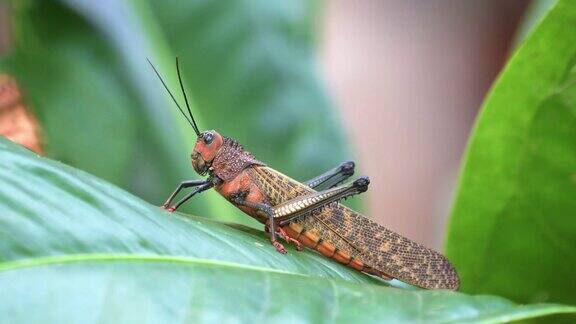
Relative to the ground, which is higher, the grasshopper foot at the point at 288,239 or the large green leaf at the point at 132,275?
the grasshopper foot at the point at 288,239

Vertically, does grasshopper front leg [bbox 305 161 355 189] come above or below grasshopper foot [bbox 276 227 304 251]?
above

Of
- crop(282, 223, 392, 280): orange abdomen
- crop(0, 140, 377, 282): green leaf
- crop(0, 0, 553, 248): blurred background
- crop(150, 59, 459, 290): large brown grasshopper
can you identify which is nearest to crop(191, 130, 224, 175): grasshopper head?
crop(150, 59, 459, 290): large brown grasshopper

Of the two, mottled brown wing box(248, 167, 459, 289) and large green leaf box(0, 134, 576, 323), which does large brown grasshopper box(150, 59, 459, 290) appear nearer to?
mottled brown wing box(248, 167, 459, 289)

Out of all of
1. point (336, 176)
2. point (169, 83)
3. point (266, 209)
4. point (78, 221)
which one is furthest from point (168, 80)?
point (78, 221)

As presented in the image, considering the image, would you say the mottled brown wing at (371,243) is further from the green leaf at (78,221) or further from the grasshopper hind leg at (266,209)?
the green leaf at (78,221)

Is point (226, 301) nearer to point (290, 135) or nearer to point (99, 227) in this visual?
point (99, 227)

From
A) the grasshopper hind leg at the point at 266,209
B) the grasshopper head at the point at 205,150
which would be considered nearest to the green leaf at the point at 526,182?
the grasshopper hind leg at the point at 266,209
